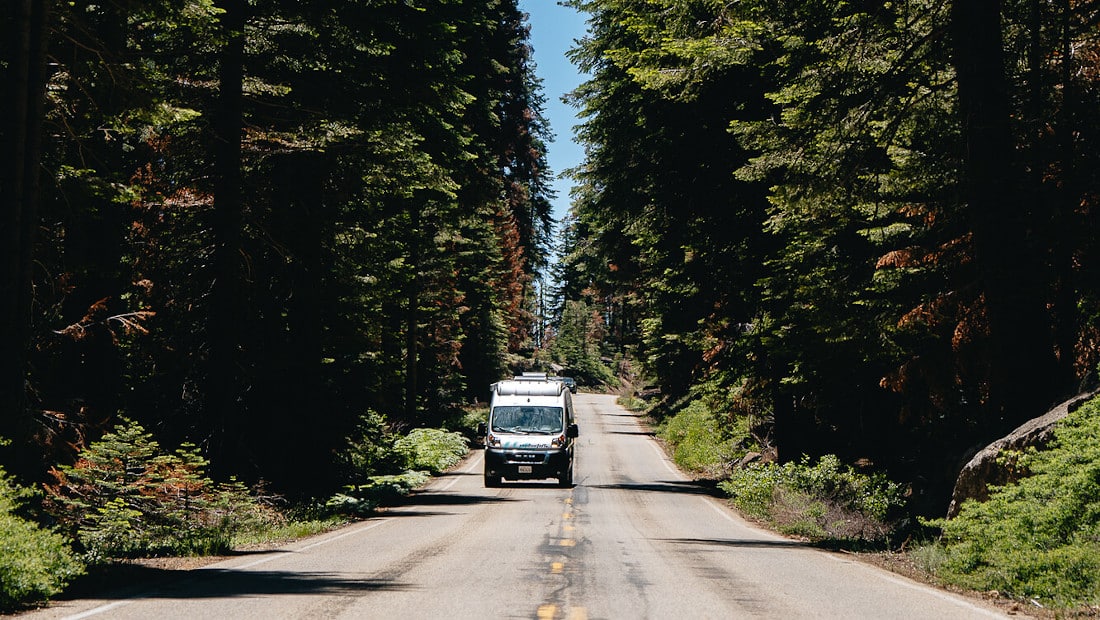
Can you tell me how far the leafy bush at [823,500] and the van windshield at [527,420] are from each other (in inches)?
198

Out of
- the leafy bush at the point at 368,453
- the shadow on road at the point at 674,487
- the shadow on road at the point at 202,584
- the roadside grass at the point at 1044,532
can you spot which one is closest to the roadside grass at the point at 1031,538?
the roadside grass at the point at 1044,532

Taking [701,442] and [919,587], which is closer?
[919,587]

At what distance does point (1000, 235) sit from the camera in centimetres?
1196

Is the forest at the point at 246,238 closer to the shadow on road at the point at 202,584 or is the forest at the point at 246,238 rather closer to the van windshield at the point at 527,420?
the shadow on road at the point at 202,584

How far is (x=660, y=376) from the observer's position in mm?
35094

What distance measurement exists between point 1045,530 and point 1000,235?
438 centimetres

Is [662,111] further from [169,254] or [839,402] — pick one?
[169,254]

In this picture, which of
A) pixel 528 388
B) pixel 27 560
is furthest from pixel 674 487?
pixel 27 560

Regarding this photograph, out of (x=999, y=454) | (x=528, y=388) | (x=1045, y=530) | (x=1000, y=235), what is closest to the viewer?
(x=1045, y=530)

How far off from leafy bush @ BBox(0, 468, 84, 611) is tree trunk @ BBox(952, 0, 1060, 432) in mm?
11380

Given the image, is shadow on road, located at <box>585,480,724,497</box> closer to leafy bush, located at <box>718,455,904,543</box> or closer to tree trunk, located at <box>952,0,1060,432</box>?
leafy bush, located at <box>718,455,904,543</box>

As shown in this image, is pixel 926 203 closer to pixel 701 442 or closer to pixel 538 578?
pixel 538 578

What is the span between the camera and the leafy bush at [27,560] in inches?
305

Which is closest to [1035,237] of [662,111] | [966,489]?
[966,489]
